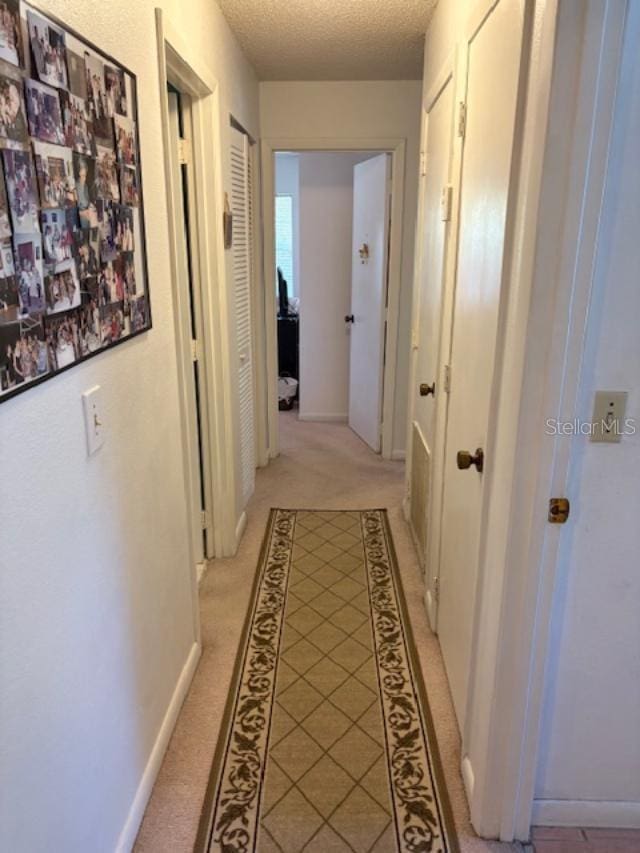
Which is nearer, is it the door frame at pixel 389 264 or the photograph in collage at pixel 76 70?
the photograph in collage at pixel 76 70

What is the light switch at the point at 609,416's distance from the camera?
1259 mm

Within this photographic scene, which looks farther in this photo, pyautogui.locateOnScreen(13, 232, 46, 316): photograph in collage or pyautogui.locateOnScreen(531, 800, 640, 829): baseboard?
pyautogui.locateOnScreen(531, 800, 640, 829): baseboard

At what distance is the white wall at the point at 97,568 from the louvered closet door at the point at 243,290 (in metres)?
0.96

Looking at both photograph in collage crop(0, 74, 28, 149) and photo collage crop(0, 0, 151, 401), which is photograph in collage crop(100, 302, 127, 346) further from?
photograph in collage crop(0, 74, 28, 149)

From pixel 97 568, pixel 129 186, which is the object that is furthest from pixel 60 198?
pixel 97 568

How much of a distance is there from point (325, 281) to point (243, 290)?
5.94 feet

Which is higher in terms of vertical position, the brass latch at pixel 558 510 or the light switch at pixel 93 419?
the light switch at pixel 93 419

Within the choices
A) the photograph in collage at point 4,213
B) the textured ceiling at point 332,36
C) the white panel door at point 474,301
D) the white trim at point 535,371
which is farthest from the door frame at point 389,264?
the photograph in collage at point 4,213

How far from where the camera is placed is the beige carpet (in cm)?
157

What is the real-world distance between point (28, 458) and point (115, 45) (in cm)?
96

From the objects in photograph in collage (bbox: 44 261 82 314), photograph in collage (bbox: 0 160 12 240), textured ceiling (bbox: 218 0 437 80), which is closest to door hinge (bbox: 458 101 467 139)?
textured ceiling (bbox: 218 0 437 80)

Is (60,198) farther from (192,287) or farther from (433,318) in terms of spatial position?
(433,318)

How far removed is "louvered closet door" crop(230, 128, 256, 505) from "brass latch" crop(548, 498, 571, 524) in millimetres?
2004

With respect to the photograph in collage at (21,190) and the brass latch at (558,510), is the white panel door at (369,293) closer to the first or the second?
the brass latch at (558,510)
